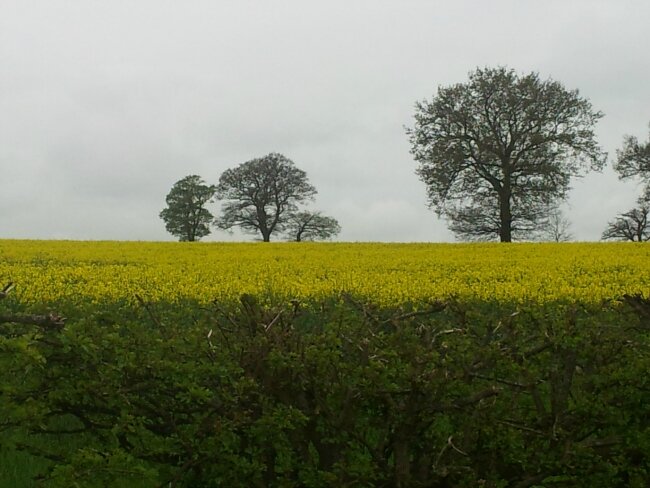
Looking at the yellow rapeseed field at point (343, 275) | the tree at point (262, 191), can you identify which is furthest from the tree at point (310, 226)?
the yellow rapeseed field at point (343, 275)

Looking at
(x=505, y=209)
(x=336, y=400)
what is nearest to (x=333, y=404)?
(x=336, y=400)

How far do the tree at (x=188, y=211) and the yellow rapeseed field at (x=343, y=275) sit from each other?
2936 cm

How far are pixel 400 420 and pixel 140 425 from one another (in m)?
1.16

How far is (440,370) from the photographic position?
2.92 metres

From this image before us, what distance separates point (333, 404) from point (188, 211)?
49406 mm

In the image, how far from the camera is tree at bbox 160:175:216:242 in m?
50.7

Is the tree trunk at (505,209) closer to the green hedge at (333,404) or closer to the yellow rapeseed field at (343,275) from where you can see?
the yellow rapeseed field at (343,275)

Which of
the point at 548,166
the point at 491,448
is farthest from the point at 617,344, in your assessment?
the point at 548,166

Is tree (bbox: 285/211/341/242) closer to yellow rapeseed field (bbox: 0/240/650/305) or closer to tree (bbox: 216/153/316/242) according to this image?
tree (bbox: 216/153/316/242)

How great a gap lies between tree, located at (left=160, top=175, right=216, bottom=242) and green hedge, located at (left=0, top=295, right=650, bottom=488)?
157 feet

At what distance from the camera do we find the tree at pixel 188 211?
1996 inches

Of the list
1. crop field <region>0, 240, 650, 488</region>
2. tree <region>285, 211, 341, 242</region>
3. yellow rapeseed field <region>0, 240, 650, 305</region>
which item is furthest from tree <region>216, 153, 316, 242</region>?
crop field <region>0, 240, 650, 488</region>

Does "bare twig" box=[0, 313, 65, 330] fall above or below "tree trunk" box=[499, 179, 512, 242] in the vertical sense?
below

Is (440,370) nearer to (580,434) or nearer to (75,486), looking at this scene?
(580,434)
